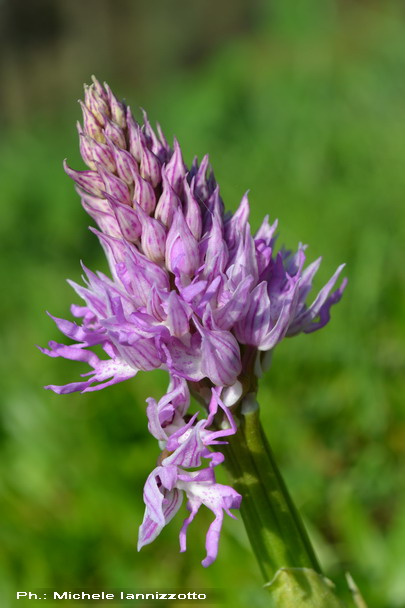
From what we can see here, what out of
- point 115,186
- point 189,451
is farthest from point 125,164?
point 189,451

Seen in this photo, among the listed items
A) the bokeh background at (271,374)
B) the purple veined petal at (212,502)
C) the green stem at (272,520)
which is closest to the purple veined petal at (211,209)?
the green stem at (272,520)

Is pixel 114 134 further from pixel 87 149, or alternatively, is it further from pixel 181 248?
pixel 181 248

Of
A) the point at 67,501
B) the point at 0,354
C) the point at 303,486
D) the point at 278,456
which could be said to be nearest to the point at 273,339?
the point at 303,486

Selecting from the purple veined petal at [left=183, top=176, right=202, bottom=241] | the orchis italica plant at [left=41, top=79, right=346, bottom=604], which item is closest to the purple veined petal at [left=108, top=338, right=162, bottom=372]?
the orchis italica plant at [left=41, top=79, right=346, bottom=604]

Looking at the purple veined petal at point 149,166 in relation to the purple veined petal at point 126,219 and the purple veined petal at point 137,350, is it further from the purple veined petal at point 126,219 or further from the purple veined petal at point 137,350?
the purple veined petal at point 137,350

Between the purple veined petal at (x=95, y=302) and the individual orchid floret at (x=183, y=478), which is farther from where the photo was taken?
the purple veined petal at (x=95, y=302)

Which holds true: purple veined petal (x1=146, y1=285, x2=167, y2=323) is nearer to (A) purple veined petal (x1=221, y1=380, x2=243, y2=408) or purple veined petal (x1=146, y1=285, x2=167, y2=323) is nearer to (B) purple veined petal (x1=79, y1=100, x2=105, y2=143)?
(A) purple veined petal (x1=221, y1=380, x2=243, y2=408)
